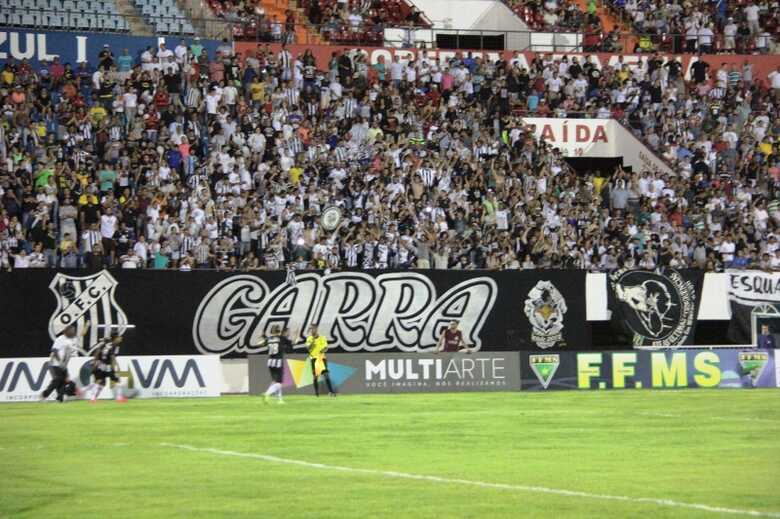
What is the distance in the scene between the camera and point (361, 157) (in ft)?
137

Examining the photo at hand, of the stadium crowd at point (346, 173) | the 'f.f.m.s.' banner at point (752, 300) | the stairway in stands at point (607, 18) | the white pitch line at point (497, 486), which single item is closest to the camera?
the white pitch line at point (497, 486)

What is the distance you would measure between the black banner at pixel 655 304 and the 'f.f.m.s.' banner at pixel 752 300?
1063mm

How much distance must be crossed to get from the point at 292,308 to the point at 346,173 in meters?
5.28

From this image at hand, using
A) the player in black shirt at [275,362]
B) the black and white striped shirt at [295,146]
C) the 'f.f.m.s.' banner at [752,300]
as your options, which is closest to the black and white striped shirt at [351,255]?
the player in black shirt at [275,362]

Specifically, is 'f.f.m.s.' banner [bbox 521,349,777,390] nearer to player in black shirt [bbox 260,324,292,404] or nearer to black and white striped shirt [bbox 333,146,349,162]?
player in black shirt [bbox 260,324,292,404]

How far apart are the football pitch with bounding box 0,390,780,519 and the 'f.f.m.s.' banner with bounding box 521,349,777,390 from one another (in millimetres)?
5937

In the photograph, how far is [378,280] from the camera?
37.9 metres

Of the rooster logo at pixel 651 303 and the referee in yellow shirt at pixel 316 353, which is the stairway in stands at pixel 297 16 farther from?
the referee in yellow shirt at pixel 316 353

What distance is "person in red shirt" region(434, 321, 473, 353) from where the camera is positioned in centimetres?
3838

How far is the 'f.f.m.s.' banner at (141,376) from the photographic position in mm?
33781

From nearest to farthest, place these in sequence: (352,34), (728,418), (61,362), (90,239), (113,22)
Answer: (728,418) < (61,362) < (90,239) < (113,22) < (352,34)

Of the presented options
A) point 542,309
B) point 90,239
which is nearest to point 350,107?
point 542,309

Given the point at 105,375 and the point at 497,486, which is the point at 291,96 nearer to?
the point at 105,375

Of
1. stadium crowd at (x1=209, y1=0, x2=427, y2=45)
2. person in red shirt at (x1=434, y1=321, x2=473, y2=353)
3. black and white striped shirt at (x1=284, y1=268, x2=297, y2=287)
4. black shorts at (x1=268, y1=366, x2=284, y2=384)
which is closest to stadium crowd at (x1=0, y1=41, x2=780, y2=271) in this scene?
black and white striped shirt at (x1=284, y1=268, x2=297, y2=287)
